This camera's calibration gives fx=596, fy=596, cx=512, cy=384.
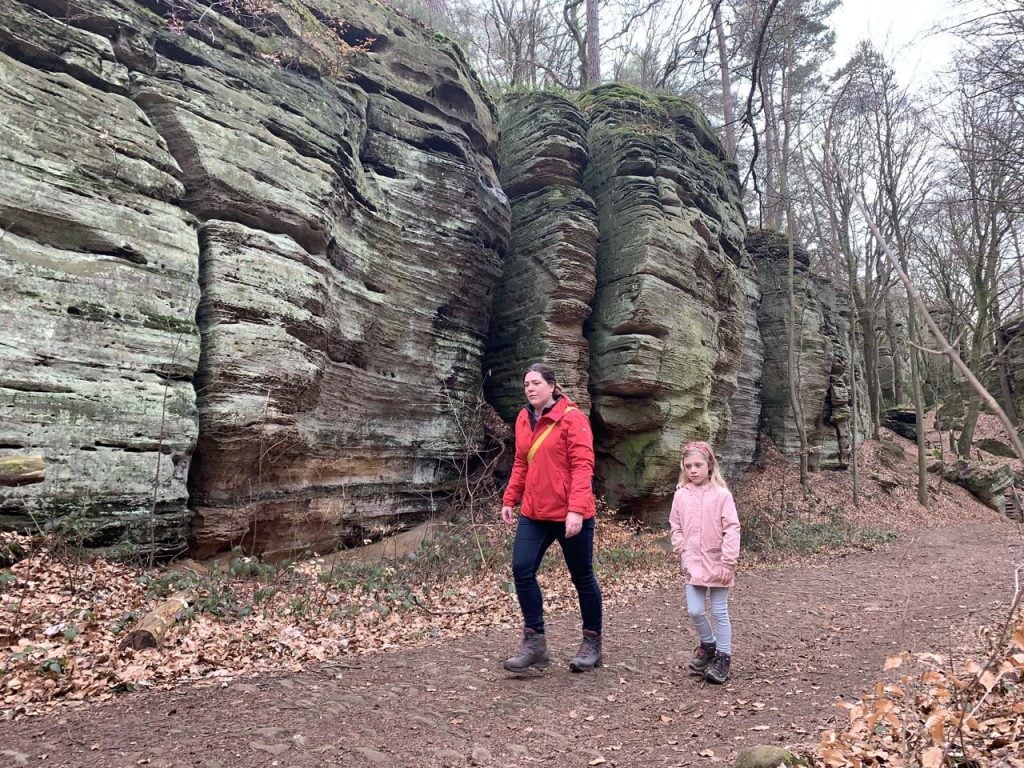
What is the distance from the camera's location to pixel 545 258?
42.3ft

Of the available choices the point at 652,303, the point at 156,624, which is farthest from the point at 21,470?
the point at 652,303

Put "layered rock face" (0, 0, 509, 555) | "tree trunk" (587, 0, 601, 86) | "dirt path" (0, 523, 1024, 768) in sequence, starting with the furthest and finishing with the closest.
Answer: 1. "tree trunk" (587, 0, 601, 86)
2. "layered rock face" (0, 0, 509, 555)
3. "dirt path" (0, 523, 1024, 768)

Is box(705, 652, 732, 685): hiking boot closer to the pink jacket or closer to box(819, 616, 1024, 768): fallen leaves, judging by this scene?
the pink jacket

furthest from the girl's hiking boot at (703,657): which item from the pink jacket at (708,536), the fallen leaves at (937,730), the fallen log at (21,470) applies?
the fallen log at (21,470)

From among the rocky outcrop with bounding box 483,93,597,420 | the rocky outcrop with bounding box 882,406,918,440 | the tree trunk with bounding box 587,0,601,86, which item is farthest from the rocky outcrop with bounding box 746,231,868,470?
the rocky outcrop with bounding box 483,93,597,420

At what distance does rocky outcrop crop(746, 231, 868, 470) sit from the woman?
16.1 m

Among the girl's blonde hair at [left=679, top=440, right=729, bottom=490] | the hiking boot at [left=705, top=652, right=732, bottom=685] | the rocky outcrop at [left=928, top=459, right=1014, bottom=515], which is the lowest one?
the hiking boot at [left=705, top=652, right=732, bottom=685]

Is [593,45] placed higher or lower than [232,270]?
higher

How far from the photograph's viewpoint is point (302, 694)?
3959 millimetres

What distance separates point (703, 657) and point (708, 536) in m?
0.98

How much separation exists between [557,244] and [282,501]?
7.67 metres

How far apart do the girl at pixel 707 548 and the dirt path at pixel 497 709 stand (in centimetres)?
25

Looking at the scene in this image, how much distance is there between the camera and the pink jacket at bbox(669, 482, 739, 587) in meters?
4.14

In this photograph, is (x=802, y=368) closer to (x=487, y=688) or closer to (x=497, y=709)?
(x=487, y=688)
